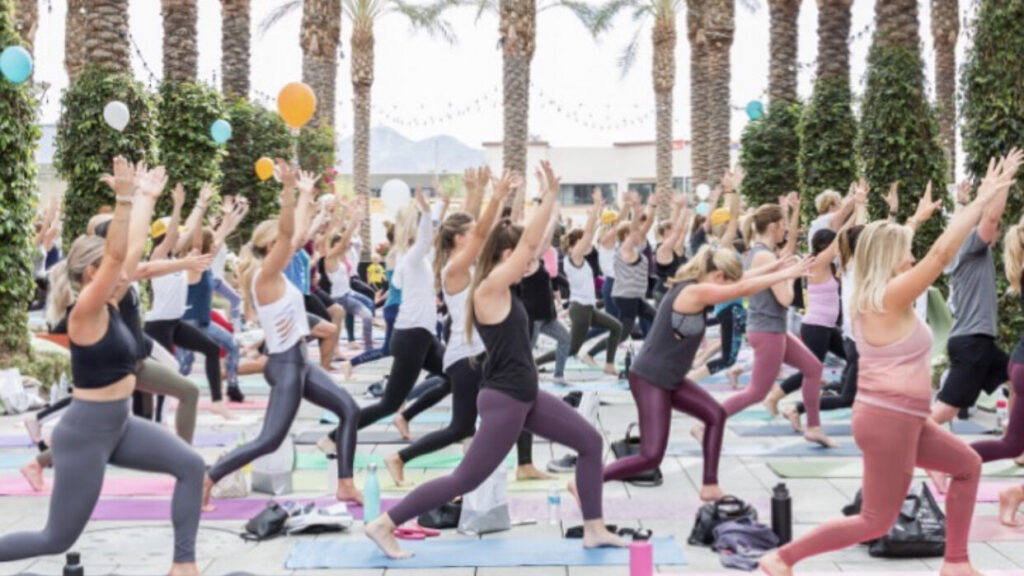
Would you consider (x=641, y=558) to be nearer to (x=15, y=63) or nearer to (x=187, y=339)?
(x=187, y=339)

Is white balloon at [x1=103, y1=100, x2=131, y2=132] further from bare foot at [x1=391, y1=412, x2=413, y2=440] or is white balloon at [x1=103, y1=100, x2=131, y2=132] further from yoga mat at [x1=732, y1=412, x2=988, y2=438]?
yoga mat at [x1=732, y1=412, x2=988, y2=438]

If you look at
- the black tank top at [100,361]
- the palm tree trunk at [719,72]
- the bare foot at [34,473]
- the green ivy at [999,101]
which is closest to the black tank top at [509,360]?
the black tank top at [100,361]

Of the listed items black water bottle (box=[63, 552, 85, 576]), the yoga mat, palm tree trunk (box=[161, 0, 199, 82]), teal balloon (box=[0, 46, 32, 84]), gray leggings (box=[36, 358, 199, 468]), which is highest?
palm tree trunk (box=[161, 0, 199, 82])

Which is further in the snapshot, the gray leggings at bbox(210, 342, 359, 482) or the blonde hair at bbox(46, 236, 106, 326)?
the gray leggings at bbox(210, 342, 359, 482)

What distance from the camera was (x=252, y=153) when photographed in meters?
23.6

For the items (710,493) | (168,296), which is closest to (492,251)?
(710,493)

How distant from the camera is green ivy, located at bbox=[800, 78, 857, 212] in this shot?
1808 centimetres

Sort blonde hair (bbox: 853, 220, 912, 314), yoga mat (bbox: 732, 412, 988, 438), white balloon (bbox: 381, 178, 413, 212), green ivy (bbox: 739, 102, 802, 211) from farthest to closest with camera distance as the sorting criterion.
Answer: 1. green ivy (bbox: 739, 102, 802, 211)
2. white balloon (bbox: 381, 178, 413, 212)
3. yoga mat (bbox: 732, 412, 988, 438)
4. blonde hair (bbox: 853, 220, 912, 314)

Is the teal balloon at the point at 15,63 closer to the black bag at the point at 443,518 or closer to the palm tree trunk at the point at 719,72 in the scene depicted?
the black bag at the point at 443,518

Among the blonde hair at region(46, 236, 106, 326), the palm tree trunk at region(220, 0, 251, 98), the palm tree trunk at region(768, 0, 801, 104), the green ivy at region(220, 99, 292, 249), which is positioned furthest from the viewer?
the palm tree trunk at region(220, 0, 251, 98)

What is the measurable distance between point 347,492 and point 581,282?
256 inches

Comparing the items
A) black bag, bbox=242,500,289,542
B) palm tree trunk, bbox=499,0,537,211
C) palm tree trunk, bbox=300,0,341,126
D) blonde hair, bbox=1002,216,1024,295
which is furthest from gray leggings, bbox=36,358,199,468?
palm tree trunk, bbox=300,0,341,126

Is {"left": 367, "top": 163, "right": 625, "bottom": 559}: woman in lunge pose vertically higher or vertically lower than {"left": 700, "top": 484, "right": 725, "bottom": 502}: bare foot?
higher

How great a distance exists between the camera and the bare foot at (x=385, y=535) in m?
6.25
